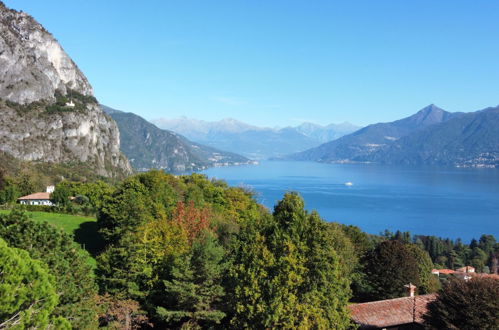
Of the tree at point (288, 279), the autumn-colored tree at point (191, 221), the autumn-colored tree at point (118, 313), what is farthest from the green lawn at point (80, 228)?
the tree at point (288, 279)

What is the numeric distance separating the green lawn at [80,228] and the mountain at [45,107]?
83.7m

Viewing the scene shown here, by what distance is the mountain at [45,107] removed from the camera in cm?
11469

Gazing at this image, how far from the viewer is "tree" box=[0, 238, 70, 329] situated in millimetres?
9836

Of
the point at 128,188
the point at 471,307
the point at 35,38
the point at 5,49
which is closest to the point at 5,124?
the point at 5,49

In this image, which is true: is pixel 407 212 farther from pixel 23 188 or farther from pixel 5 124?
pixel 5 124

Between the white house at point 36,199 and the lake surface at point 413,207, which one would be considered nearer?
the white house at point 36,199

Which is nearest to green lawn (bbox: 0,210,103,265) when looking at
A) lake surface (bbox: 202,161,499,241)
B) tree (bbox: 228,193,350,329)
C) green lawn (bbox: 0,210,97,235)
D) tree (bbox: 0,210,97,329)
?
green lawn (bbox: 0,210,97,235)

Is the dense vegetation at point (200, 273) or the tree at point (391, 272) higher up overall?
the dense vegetation at point (200, 273)

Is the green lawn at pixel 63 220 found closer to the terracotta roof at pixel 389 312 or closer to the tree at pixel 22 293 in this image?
the terracotta roof at pixel 389 312

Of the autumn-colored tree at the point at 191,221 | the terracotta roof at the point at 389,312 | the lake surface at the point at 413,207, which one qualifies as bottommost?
the lake surface at the point at 413,207

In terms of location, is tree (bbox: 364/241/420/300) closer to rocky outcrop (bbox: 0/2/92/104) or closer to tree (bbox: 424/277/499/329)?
tree (bbox: 424/277/499/329)

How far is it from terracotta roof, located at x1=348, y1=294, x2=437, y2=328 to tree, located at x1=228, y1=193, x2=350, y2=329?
5.12m

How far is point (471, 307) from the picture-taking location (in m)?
15.2

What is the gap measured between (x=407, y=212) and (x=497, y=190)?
243 ft
